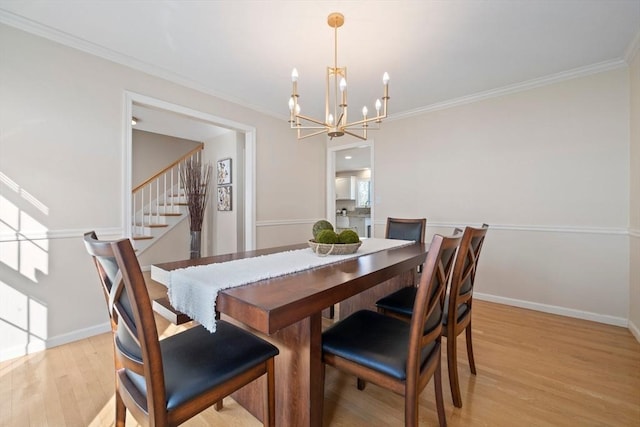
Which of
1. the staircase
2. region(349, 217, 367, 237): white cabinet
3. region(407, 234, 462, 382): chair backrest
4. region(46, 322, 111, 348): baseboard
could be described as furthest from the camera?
region(349, 217, 367, 237): white cabinet

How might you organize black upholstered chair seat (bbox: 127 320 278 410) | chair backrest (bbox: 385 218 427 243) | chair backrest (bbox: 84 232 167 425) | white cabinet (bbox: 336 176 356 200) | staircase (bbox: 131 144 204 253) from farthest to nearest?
1. white cabinet (bbox: 336 176 356 200)
2. staircase (bbox: 131 144 204 253)
3. chair backrest (bbox: 385 218 427 243)
4. black upholstered chair seat (bbox: 127 320 278 410)
5. chair backrest (bbox: 84 232 167 425)

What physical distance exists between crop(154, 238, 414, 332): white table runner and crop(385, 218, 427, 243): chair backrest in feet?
4.39

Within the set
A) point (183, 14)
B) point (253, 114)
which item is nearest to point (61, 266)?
point (183, 14)

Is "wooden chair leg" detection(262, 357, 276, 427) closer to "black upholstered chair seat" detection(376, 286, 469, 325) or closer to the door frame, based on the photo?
"black upholstered chair seat" detection(376, 286, 469, 325)

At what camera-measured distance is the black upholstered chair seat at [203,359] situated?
0.90 m

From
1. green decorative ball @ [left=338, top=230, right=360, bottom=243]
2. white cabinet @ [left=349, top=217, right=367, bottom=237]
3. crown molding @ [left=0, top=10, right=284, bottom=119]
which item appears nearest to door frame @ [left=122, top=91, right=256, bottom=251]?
crown molding @ [left=0, top=10, right=284, bottom=119]

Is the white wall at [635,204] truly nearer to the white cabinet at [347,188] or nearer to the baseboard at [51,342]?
the baseboard at [51,342]

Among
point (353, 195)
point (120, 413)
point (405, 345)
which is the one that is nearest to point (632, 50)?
point (405, 345)

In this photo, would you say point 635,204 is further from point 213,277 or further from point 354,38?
point 213,277

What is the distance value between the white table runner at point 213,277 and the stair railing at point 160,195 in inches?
161

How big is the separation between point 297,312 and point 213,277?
0.45 meters

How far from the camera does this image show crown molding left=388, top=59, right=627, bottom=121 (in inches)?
98.7

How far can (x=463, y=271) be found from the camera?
1.50 m

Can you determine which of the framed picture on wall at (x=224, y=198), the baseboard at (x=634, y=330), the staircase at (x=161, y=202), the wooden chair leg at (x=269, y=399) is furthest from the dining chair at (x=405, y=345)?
the staircase at (x=161, y=202)
